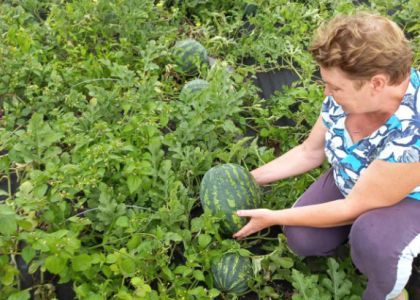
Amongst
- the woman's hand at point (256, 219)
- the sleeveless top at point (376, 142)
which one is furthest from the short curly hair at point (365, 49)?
the woman's hand at point (256, 219)

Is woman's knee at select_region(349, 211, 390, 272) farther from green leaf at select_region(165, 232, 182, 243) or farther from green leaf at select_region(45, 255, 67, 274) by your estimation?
green leaf at select_region(45, 255, 67, 274)

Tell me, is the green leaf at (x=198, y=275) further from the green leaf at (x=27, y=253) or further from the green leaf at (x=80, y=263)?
the green leaf at (x=27, y=253)

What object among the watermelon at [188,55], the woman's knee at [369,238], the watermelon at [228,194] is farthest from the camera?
the watermelon at [188,55]

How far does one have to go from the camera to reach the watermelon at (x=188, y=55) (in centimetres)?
352

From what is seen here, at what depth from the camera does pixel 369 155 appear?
2.01 meters

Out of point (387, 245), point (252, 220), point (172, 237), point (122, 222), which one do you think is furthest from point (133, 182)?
point (387, 245)

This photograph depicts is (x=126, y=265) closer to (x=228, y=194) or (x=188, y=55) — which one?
(x=228, y=194)

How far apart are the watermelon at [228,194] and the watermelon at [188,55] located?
1.28 m

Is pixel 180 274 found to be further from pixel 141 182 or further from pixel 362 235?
pixel 362 235

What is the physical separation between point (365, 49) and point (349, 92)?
7.2 inches

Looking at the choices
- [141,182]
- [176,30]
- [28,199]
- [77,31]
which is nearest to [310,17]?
[176,30]

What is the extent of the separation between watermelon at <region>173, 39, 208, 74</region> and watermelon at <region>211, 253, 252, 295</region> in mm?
1698

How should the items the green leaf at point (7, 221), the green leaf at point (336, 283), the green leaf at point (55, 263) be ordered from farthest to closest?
the green leaf at point (336, 283), the green leaf at point (55, 263), the green leaf at point (7, 221)

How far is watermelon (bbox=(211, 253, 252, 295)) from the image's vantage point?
2.25 metres
